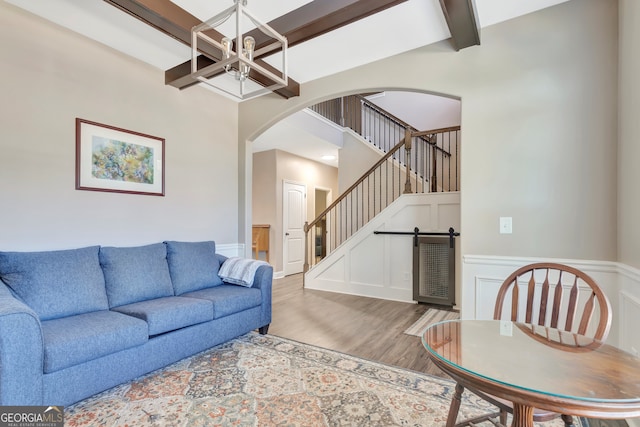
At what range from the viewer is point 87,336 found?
189 cm

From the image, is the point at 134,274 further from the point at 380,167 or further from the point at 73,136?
the point at 380,167

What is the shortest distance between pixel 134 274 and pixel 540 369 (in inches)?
113

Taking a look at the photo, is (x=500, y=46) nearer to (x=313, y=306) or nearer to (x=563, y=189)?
(x=563, y=189)

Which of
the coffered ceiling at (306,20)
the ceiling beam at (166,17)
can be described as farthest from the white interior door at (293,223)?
the ceiling beam at (166,17)

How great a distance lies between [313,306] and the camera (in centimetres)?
421

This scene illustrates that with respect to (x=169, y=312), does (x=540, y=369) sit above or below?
above

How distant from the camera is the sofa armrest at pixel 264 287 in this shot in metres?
3.10

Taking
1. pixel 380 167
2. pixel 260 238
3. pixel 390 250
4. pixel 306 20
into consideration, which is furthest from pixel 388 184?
pixel 306 20

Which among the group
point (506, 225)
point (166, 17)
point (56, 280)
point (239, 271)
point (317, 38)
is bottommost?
point (239, 271)

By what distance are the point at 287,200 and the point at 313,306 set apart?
9.46 ft

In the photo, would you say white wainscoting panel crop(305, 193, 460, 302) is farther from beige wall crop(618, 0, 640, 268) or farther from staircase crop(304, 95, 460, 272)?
beige wall crop(618, 0, 640, 268)

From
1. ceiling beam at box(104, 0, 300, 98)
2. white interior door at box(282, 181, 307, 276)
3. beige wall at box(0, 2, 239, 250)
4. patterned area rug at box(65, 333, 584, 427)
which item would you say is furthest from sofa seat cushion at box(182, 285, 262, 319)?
white interior door at box(282, 181, 307, 276)

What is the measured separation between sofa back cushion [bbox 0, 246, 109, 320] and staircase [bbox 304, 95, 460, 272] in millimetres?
3395

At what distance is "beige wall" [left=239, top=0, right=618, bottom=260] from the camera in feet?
7.04
